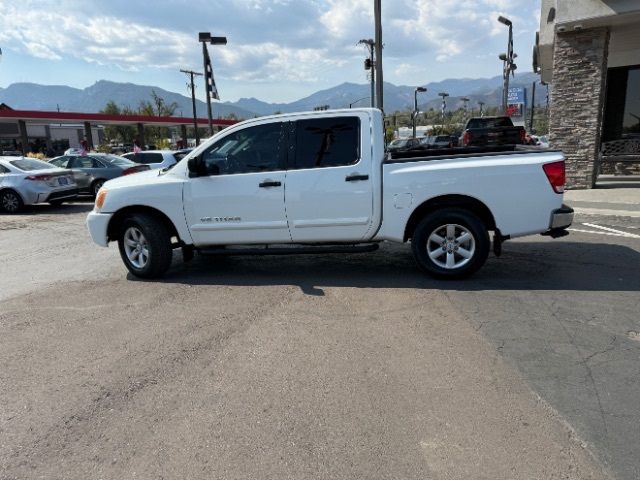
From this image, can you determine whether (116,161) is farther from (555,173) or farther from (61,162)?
(555,173)

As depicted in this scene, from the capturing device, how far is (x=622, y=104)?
15.6 metres

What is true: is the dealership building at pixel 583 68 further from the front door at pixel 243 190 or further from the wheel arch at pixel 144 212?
the wheel arch at pixel 144 212

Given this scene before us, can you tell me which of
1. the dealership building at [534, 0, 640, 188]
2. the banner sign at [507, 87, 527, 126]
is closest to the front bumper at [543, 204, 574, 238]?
the dealership building at [534, 0, 640, 188]

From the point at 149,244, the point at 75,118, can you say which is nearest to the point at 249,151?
the point at 149,244

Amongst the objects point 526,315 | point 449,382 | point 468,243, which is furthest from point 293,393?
point 468,243

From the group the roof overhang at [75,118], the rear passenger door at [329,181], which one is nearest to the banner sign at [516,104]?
the roof overhang at [75,118]

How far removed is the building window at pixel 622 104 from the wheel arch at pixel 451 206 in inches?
515

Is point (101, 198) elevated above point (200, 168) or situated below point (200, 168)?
below

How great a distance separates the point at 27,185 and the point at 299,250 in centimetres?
1004

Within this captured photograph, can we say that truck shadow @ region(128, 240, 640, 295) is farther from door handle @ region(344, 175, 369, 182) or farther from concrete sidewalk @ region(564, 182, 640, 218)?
concrete sidewalk @ region(564, 182, 640, 218)

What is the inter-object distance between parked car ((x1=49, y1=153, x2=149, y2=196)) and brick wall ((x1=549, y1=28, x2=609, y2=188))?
468 inches

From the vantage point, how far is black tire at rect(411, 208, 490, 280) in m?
5.43

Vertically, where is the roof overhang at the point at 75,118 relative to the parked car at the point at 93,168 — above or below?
above

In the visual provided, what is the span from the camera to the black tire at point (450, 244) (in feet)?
17.8
